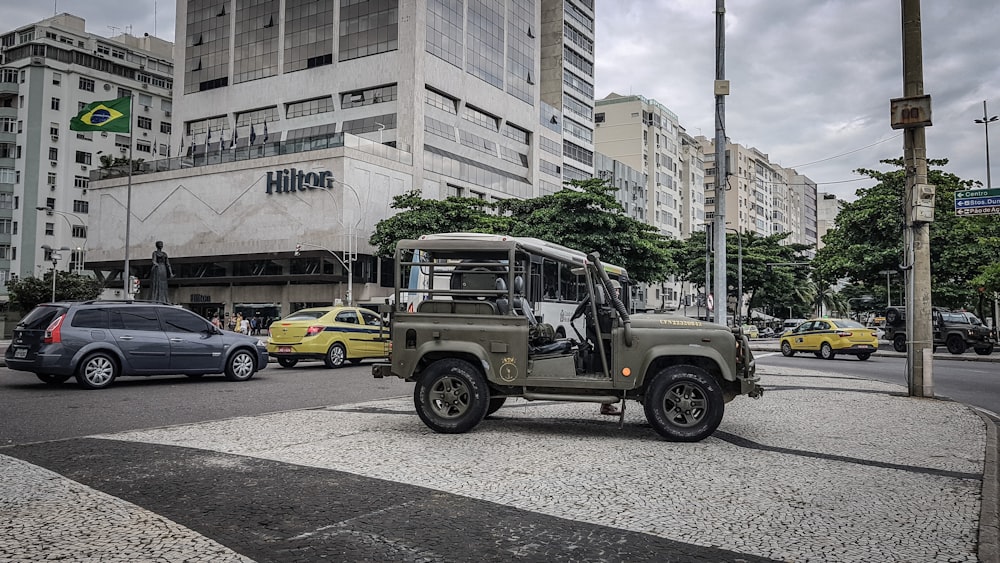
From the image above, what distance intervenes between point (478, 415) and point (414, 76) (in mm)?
52324

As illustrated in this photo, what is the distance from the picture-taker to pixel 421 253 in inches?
357

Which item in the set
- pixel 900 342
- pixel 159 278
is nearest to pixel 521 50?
pixel 900 342

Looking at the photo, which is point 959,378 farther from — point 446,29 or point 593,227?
point 446,29

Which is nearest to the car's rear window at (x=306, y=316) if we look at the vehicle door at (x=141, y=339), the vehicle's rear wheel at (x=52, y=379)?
the vehicle door at (x=141, y=339)

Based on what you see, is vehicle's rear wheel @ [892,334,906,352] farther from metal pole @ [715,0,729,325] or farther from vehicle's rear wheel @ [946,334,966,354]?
metal pole @ [715,0,729,325]

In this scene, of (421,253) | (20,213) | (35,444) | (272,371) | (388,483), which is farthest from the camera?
(20,213)

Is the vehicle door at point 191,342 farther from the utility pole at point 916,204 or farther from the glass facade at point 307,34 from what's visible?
the glass facade at point 307,34

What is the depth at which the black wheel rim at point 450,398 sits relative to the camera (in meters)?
8.15

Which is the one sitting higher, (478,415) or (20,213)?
(20,213)

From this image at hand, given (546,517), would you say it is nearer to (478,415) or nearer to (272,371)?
(478,415)

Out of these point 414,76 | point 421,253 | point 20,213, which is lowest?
point 421,253

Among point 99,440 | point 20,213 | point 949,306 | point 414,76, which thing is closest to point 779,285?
point 949,306

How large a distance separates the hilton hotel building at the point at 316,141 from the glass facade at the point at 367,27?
4.7 inches

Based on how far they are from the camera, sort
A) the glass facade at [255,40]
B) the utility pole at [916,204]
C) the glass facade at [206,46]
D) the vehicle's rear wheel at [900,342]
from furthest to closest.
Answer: the glass facade at [206,46] < the glass facade at [255,40] < the vehicle's rear wheel at [900,342] < the utility pole at [916,204]
